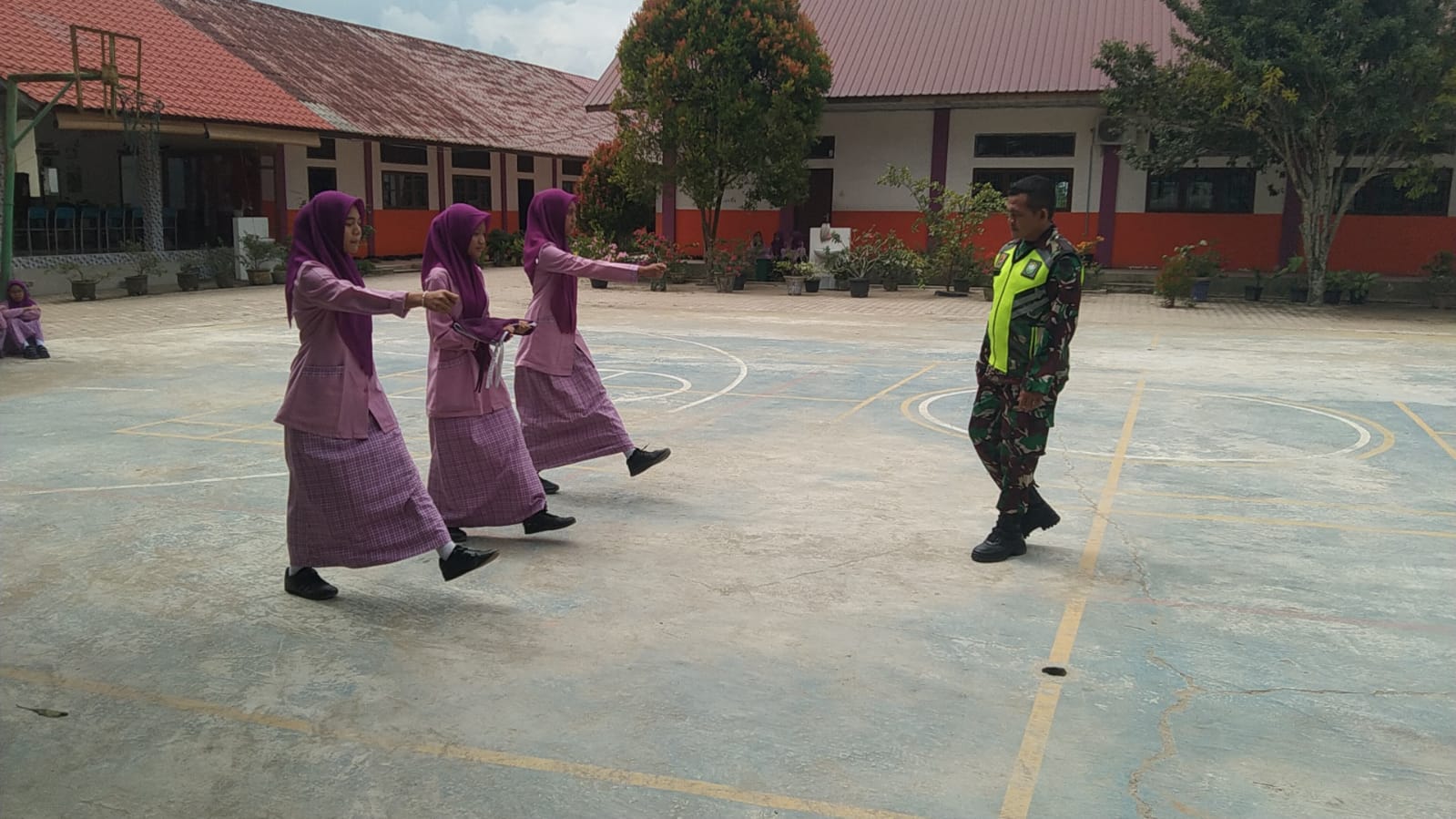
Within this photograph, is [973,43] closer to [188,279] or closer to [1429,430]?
[188,279]

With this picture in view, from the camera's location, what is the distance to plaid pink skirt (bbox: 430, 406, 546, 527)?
4.86m

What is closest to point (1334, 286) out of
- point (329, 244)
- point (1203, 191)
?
point (1203, 191)

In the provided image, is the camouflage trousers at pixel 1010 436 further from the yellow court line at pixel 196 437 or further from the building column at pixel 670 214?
the building column at pixel 670 214

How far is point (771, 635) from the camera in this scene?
398 cm

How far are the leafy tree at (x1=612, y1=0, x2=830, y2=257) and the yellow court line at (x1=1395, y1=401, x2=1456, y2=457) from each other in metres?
11.9

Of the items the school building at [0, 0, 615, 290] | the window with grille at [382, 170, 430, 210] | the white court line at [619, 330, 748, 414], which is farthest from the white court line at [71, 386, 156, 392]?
the window with grille at [382, 170, 430, 210]

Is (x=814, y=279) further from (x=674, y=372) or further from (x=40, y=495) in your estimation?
(x=40, y=495)

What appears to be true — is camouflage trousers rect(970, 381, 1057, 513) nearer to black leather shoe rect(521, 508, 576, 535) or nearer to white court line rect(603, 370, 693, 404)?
black leather shoe rect(521, 508, 576, 535)

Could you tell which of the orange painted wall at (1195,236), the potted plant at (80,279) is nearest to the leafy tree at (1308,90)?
the orange painted wall at (1195,236)

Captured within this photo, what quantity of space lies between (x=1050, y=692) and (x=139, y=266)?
60.4ft

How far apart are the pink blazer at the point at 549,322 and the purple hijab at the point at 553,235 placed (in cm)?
3

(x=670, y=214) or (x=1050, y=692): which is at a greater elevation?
(x=670, y=214)

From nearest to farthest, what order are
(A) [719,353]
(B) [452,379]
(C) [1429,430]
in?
(B) [452,379] → (C) [1429,430] → (A) [719,353]

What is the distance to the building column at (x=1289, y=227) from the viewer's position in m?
19.4
